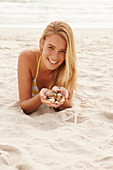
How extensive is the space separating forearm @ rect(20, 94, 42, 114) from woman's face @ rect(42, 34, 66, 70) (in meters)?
0.40

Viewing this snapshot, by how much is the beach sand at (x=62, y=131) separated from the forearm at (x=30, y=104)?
58mm

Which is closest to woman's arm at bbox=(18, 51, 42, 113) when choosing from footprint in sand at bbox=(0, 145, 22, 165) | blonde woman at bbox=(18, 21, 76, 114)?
blonde woman at bbox=(18, 21, 76, 114)

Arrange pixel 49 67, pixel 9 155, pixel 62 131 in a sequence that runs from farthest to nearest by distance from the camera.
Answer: pixel 49 67, pixel 62 131, pixel 9 155

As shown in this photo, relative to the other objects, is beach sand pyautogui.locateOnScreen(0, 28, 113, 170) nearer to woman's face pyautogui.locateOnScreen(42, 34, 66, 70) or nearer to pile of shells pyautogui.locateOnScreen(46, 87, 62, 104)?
pile of shells pyautogui.locateOnScreen(46, 87, 62, 104)

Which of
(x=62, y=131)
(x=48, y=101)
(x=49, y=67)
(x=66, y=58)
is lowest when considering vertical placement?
(x=62, y=131)

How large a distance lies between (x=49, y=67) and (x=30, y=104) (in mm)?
462

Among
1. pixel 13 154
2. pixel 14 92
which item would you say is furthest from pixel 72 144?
pixel 14 92

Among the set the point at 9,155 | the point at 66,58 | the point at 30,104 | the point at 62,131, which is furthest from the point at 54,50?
the point at 9,155

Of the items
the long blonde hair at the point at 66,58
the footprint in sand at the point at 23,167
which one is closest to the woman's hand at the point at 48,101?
the long blonde hair at the point at 66,58

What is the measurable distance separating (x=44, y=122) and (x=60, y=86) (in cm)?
58

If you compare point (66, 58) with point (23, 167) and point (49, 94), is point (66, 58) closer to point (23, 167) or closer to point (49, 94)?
point (49, 94)

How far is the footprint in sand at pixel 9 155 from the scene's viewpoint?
173 cm

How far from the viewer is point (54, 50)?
2449 mm

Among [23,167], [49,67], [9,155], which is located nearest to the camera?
[23,167]
